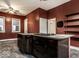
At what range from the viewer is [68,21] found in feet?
17.5

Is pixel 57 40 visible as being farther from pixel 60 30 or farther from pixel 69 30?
pixel 60 30

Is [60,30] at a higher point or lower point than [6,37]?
higher

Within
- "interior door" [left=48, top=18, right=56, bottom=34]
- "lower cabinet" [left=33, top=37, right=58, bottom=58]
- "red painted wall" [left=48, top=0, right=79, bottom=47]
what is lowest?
"lower cabinet" [left=33, top=37, right=58, bottom=58]

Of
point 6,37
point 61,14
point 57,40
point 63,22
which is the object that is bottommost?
point 6,37

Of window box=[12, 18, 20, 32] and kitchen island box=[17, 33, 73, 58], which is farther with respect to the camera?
window box=[12, 18, 20, 32]

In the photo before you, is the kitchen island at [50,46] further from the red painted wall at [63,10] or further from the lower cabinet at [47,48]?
the red painted wall at [63,10]

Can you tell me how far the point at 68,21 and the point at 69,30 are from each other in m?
0.63

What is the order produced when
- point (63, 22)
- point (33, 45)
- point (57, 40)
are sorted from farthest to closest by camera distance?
point (63, 22)
point (33, 45)
point (57, 40)

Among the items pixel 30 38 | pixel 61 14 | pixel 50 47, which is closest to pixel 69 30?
pixel 61 14

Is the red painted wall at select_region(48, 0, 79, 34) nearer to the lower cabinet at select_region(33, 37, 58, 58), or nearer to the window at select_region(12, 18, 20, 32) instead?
the lower cabinet at select_region(33, 37, 58, 58)

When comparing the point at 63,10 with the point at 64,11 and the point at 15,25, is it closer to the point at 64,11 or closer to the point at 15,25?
the point at 64,11

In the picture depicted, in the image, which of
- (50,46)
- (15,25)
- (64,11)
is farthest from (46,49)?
(15,25)

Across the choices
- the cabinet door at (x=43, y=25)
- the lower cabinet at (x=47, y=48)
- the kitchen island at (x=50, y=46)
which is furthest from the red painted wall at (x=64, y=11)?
the lower cabinet at (x=47, y=48)

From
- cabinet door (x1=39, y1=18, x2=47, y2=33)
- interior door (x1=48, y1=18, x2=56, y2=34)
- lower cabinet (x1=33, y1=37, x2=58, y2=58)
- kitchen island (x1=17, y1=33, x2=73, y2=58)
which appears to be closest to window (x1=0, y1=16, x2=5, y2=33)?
cabinet door (x1=39, y1=18, x2=47, y2=33)
